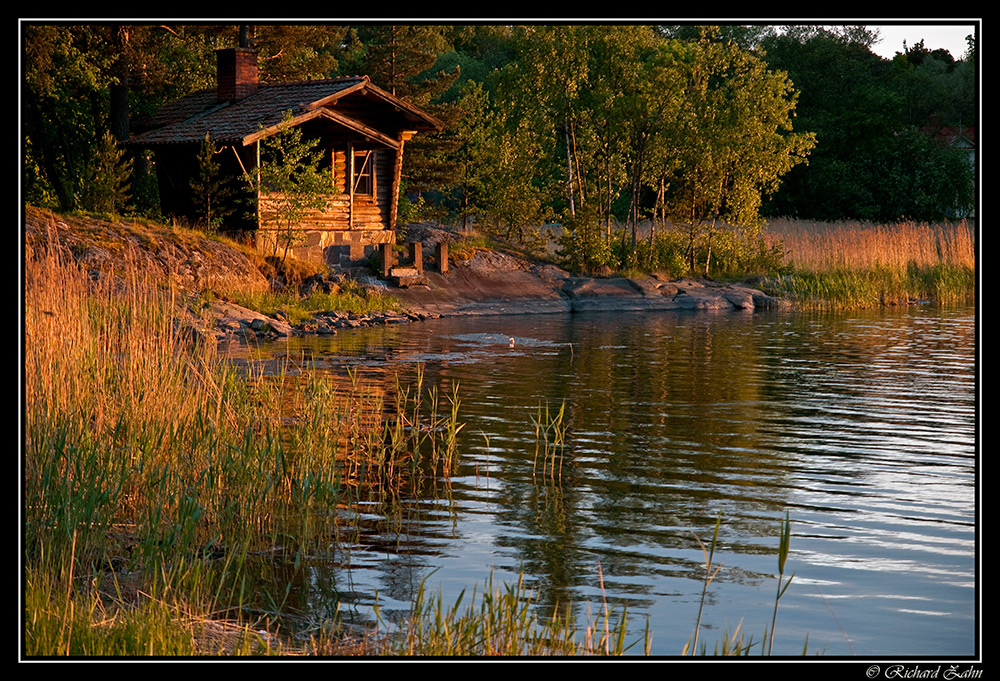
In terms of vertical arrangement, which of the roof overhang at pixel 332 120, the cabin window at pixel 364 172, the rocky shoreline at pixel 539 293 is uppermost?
the roof overhang at pixel 332 120

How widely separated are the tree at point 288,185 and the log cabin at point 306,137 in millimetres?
129

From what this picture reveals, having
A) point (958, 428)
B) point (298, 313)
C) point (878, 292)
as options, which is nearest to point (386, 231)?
point (298, 313)

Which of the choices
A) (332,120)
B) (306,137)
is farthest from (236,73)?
(332,120)

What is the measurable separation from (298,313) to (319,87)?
7975 mm

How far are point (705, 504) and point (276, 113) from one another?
71.7 feet

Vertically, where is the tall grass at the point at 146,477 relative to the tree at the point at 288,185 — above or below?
below

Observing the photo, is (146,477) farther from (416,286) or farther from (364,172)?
(364,172)

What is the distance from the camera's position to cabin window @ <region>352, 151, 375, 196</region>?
1259 inches

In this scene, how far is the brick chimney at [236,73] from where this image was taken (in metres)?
31.0

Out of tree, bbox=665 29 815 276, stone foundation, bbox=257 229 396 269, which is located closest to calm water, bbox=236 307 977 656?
stone foundation, bbox=257 229 396 269

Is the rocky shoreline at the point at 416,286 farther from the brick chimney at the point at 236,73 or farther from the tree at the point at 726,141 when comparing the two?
the brick chimney at the point at 236,73

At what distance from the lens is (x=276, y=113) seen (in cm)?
2828

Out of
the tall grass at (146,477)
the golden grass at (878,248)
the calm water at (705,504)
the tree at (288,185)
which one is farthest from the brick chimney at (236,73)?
the tall grass at (146,477)
